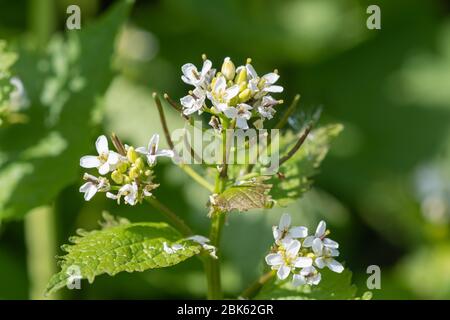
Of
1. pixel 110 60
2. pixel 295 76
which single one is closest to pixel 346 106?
pixel 295 76

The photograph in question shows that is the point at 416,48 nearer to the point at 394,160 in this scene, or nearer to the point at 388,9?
the point at 388,9

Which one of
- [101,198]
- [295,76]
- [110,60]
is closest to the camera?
[110,60]

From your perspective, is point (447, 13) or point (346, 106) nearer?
point (346, 106)

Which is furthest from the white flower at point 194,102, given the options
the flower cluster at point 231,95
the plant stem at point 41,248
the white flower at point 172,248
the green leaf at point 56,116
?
the plant stem at point 41,248

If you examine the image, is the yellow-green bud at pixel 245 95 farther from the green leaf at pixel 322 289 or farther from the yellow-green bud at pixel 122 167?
the green leaf at pixel 322 289

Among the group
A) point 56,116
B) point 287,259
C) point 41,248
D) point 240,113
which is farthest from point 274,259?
point 41,248

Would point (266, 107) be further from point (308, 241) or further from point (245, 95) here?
point (308, 241)
